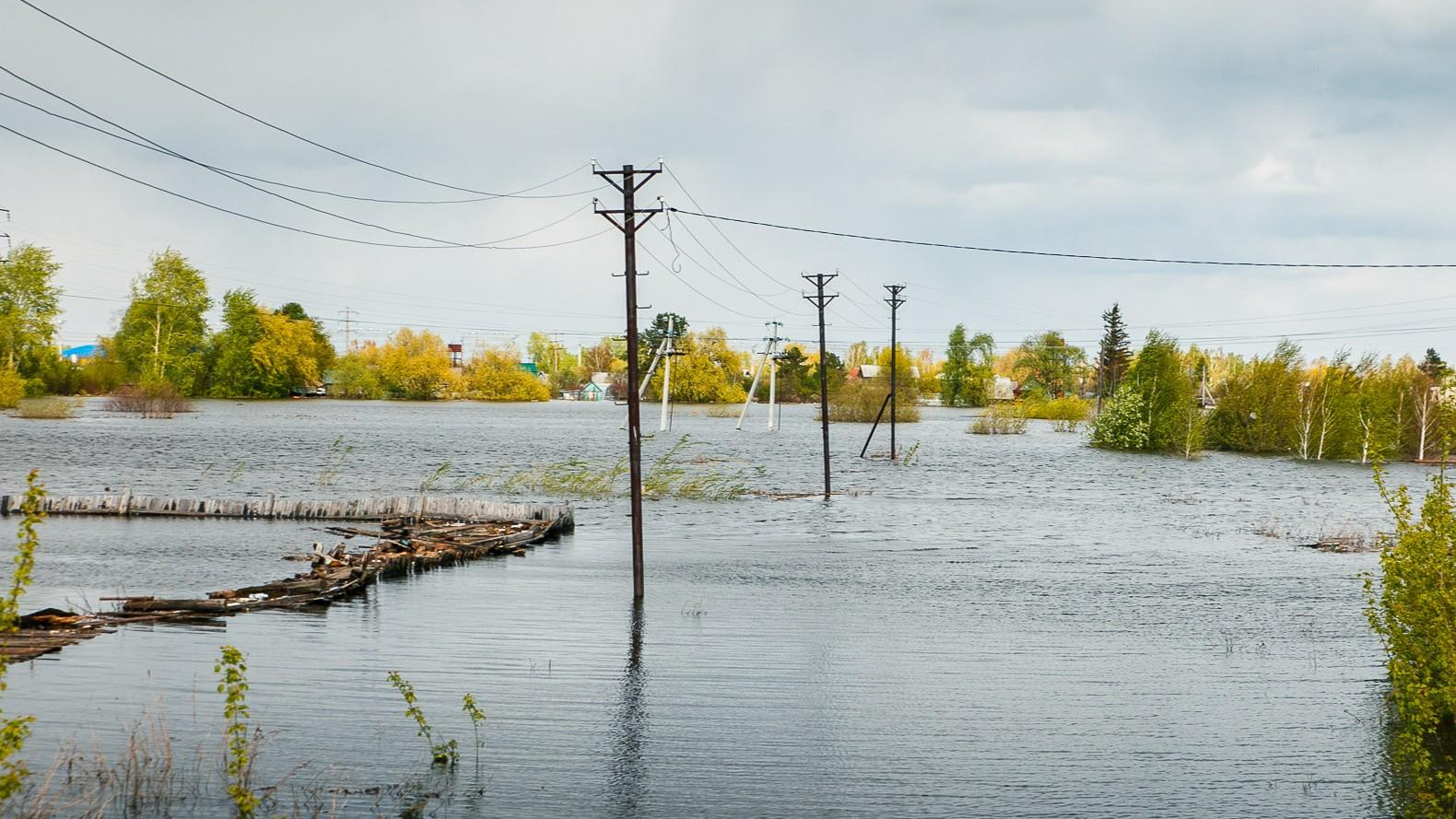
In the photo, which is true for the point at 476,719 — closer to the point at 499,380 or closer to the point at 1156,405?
the point at 1156,405

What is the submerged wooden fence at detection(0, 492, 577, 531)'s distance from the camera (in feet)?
101

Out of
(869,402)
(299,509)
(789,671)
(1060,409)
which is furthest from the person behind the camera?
(1060,409)

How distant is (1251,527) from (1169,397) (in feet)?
160

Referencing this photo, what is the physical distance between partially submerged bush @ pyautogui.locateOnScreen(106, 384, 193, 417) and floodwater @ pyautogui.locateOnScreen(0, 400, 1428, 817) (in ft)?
296

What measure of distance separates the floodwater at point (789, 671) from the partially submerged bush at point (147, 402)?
296ft

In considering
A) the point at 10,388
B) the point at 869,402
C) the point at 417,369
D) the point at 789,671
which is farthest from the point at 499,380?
the point at 789,671

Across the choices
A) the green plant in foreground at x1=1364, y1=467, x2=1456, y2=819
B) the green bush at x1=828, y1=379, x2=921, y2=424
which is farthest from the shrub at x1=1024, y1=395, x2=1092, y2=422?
the green plant in foreground at x1=1364, y1=467, x2=1456, y2=819

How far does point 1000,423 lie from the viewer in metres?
106

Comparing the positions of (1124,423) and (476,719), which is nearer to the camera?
(476,719)

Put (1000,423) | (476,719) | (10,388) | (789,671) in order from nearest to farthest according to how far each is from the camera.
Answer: (476,719) < (789,671) < (10,388) < (1000,423)

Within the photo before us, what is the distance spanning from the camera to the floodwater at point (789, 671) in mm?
10109

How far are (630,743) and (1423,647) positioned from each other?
8350 millimetres

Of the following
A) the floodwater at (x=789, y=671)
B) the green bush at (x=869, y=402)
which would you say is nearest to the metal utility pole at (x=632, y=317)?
the floodwater at (x=789, y=671)

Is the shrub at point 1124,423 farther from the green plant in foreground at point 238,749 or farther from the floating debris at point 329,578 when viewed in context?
the green plant in foreground at point 238,749
